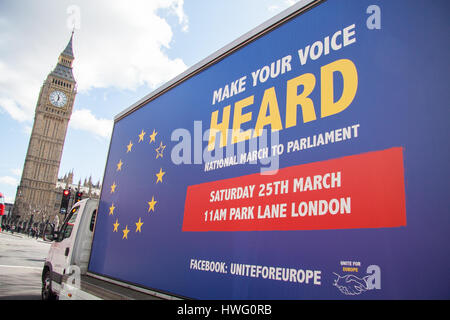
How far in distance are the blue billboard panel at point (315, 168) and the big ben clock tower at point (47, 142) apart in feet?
300

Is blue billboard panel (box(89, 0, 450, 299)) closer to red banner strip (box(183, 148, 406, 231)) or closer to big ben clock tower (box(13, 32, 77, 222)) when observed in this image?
red banner strip (box(183, 148, 406, 231))

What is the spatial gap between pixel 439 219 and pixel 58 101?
10234 cm

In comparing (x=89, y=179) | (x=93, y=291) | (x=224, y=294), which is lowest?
(x=93, y=291)

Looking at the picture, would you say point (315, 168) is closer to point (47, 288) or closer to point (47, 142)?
point (47, 288)

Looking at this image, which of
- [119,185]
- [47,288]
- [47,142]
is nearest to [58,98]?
[47,142]

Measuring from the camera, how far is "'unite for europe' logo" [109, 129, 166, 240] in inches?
170

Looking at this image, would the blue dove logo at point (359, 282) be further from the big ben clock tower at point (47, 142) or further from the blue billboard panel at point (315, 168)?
the big ben clock tower at point (47, 142)

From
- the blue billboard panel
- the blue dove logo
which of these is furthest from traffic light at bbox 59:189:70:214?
the blue dove logo

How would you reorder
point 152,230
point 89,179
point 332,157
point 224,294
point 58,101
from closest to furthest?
1. point 332,157
2. point 224,294
3. point 152,230
4. point 58,101
5. point 89,179

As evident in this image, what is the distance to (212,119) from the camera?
3.71m

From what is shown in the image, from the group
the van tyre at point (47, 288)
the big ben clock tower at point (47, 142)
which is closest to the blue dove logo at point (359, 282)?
the van tyre at point (47, 288)
